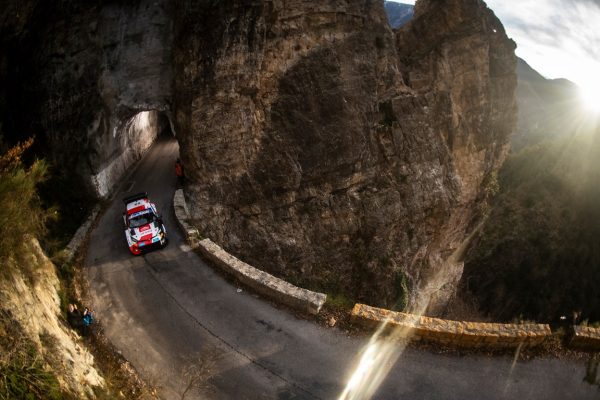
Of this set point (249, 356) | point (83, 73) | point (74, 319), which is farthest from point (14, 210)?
point (83, 73)

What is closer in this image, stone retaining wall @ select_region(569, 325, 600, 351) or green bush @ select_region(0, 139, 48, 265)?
green bush @ select_region(0, 139, 48, 265)

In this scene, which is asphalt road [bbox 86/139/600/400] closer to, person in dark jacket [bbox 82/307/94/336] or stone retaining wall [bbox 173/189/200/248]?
person in dark jacket [bbox 82/307/94/336]

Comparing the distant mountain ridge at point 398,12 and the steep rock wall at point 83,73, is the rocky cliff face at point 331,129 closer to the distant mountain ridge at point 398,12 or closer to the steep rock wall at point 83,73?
the steep rock wall at point 83,73

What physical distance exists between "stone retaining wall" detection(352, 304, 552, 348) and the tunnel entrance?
53.5ft

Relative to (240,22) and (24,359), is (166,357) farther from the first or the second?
(240,22)

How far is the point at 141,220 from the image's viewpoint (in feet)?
47.1

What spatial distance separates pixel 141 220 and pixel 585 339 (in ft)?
48.5

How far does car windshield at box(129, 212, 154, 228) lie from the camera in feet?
46.8

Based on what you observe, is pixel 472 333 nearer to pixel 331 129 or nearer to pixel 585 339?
pixel 585 339

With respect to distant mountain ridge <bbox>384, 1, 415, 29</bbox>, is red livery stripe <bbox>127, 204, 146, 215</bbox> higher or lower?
lower

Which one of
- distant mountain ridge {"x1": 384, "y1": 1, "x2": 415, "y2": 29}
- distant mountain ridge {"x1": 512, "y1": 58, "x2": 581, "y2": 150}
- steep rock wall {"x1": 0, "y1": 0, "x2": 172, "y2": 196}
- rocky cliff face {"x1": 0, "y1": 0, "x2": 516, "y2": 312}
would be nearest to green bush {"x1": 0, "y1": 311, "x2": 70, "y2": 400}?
rocky cliff face {"x1": 0, "y1": 0, "x2": 516, "y2": 312}

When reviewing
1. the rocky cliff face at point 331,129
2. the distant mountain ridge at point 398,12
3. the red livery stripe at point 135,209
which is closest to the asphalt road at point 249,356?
the red livery stripe at point 135,209

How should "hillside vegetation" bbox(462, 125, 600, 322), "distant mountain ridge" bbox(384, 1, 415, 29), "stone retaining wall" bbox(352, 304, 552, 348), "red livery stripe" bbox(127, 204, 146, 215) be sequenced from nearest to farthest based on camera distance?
"stone retaining wall" bbox(352, 304, 552, 348) < "red livery stripe" bbox(127, 204, 146, 215) < "hillside vegetation" bbox(462, 125, 600, 322) < "distant mountain ridge" bbox(384, 1, 415, 29)

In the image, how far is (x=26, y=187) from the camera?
326 inches
